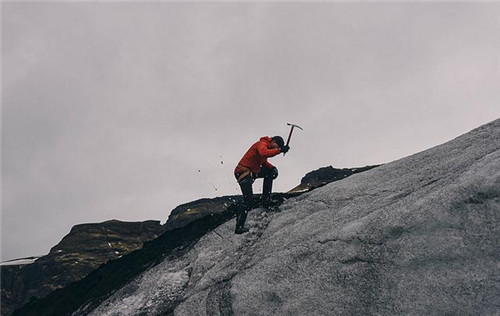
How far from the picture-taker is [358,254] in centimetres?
1010

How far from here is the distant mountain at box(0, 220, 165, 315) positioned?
202 feet

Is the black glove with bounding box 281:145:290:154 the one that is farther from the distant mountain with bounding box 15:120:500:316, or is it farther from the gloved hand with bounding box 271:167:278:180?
the distant mountain with bounding box 15:120:500:316

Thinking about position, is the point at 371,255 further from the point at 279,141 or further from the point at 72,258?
the point at 72,258

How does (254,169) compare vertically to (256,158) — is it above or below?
below

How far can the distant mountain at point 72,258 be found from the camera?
202ft

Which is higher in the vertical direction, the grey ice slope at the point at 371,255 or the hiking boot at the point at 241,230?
the hiking boot at the point at 241,230

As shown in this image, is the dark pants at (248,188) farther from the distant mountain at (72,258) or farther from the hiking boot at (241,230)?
the distant mountain at (72,258)

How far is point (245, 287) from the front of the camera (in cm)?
1102

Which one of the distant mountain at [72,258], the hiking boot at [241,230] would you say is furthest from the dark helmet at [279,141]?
the distant mountain at [72,258]

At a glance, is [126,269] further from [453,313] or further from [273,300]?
[453,313]

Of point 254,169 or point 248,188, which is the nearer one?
point 248,188

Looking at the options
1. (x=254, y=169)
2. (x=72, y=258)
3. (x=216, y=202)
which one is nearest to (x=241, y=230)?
(x=254, y=169)

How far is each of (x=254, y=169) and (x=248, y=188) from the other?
0.64 meters

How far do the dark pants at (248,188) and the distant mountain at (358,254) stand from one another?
523mm
